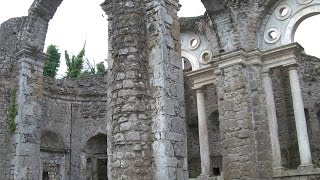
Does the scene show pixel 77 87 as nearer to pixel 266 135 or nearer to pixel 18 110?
pixel 18 110

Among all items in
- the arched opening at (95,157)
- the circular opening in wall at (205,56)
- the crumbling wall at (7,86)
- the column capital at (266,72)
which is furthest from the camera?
the arched opening at (95,157)

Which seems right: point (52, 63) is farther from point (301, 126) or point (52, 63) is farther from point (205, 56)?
point (301, 126)

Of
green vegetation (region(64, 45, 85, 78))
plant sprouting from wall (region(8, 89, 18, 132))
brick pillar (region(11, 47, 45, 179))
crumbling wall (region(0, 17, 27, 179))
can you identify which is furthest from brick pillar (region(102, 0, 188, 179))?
green vegetation (region(64, 45, 85, 78))

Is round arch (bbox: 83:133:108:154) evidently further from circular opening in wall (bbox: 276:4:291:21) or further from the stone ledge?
circular opening in wall (bbox: 276:4:291:21)

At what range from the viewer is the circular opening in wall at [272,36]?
11.3 meters

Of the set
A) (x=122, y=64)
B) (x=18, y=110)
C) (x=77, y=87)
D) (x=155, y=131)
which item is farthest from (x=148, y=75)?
(x=77, y=87)

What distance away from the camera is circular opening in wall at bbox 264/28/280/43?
447 inches

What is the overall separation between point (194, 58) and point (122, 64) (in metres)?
7.14

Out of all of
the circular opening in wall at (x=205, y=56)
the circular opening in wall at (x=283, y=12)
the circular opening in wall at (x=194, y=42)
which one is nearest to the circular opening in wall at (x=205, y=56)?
the circular opening in wall at (x=205, y=56)

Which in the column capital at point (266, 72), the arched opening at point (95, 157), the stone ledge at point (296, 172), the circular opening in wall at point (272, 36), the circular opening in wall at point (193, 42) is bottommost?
the stone ledge at point (296, 172)

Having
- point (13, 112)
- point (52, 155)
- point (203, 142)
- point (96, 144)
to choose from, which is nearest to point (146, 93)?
point (13, 112)

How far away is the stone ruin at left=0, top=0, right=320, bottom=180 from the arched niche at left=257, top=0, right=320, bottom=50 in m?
0.03

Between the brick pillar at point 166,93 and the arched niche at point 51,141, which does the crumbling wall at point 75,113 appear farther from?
the brick pillar at point 166,93

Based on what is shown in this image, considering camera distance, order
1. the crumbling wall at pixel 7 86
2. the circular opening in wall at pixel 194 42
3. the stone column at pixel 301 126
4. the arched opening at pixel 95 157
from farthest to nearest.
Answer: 1. the arched opening at pixel 95 157
2. the circular opening in wall at pixel 194 42
3. the stone column at pixel 301 126
4. the crumbling wall at pixel 7 86
